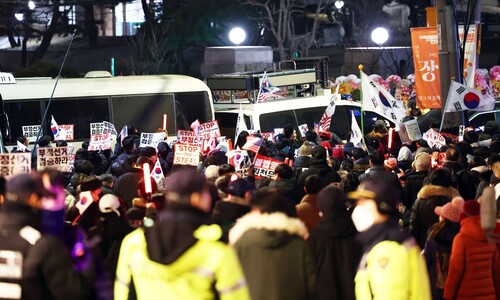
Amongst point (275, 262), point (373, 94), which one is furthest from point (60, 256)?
point (373, 94)

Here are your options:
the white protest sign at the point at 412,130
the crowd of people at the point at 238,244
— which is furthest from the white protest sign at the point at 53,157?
the white protest sign at the point at 412,130

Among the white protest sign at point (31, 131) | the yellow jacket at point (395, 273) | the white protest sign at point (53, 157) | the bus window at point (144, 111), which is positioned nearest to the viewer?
the yellow jacket at point (395, 273)

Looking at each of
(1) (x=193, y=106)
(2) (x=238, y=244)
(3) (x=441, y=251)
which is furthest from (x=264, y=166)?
(1) (x=193, y=106)

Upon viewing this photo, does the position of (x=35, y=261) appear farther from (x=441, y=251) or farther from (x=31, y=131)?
(x=31, y=131)

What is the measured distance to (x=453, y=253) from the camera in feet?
26.9

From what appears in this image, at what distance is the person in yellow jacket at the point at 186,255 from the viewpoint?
607cm

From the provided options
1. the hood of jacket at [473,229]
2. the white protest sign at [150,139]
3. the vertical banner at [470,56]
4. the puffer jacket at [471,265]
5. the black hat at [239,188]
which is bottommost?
the puffer jacket at [471,265]

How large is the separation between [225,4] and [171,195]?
117ft

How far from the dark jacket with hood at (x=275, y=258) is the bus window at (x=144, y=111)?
15597 mm

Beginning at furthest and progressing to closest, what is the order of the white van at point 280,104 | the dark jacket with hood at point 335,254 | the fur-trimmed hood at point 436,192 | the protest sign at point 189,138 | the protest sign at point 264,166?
the white van at point 280,104, the protest sign at point 189,138, the protest sign at point 264,166, the fur-trimmed hood at point 436,192, the dark jacket with hood at point 335,254

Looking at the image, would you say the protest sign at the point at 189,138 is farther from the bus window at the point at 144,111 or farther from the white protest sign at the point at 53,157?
the bus window at the point at 144,111

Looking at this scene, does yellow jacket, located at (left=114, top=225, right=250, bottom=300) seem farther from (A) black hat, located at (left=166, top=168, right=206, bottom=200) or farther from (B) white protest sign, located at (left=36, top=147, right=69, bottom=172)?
(B) white protest sign, located at (left=36, top=147, right=69, bottom=172)

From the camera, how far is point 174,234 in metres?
6.09

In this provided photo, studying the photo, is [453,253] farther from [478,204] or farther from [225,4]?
[225,4]
